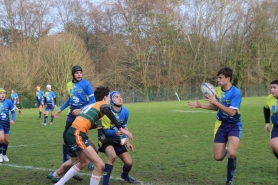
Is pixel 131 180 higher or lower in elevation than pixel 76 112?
lower

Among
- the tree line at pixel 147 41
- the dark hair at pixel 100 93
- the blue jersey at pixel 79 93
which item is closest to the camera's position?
the dark hair at pixel 100 93

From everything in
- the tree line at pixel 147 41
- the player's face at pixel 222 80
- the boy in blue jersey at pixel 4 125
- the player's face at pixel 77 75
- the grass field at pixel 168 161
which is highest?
the tree line at pixel 147 41

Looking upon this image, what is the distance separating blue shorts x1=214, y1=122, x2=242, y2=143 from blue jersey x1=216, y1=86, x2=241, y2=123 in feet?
0.24

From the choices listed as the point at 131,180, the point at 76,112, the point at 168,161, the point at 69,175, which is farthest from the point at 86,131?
the point at 168,161

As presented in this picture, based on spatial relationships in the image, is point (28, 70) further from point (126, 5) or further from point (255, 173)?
point (255, 173)

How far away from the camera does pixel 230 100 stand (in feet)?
22.1

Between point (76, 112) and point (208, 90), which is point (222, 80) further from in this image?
point (76, 112)

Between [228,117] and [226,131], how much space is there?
0.26m

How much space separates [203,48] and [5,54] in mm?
25222

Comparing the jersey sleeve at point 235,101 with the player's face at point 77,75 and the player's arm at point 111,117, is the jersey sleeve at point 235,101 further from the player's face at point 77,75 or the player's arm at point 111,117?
the player's face at point 77,75

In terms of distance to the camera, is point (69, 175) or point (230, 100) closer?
point (69, 175)

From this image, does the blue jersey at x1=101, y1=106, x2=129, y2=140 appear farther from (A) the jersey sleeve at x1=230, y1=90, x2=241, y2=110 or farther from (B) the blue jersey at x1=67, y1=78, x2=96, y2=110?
(A) the jersey sleeve at x1=230, y1=90, x2=241, y2=110

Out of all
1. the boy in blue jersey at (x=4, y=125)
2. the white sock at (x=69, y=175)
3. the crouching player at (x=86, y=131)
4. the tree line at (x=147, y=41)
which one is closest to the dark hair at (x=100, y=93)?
the crouching player at (x=86, y=131)

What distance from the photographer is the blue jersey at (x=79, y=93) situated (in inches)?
328
